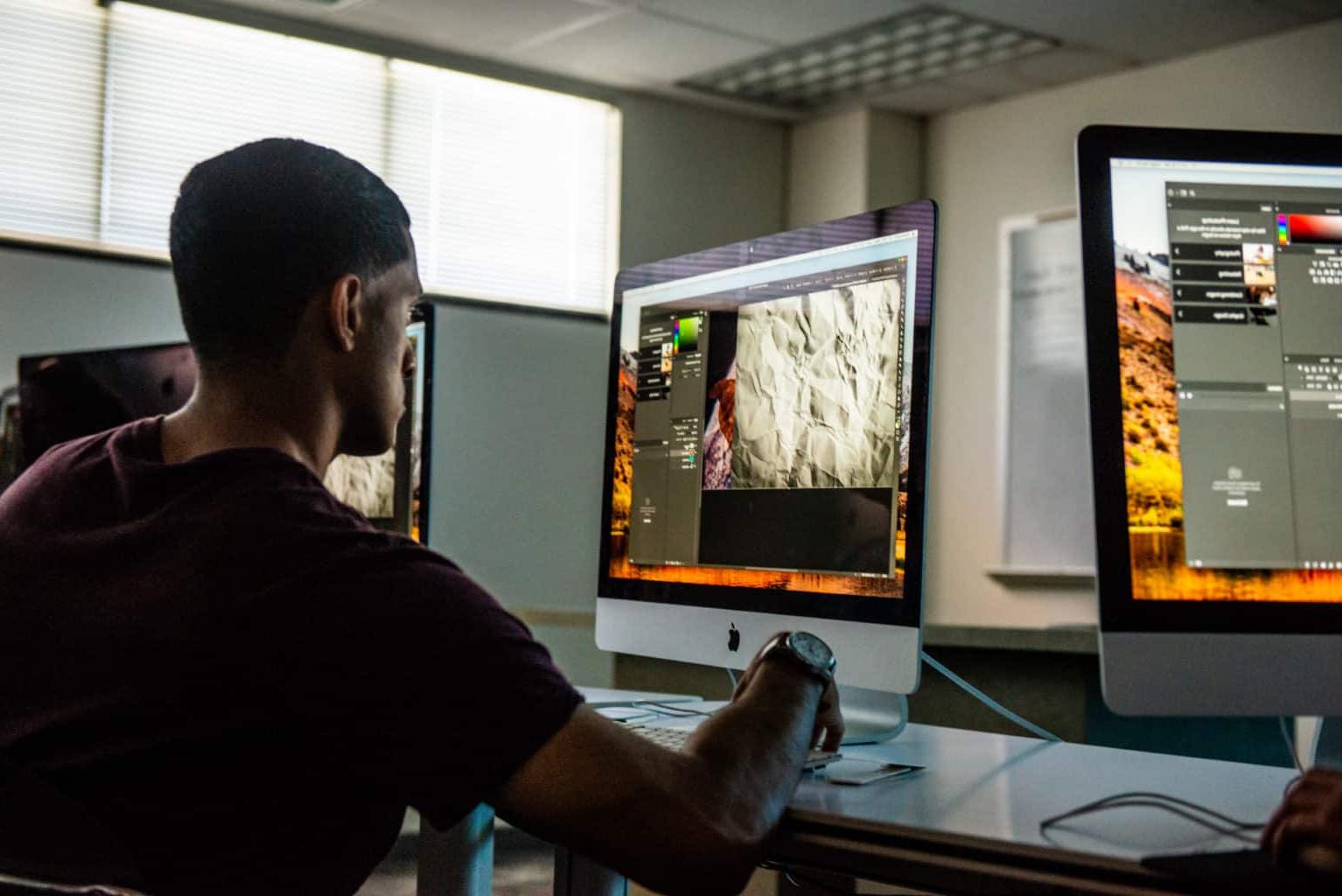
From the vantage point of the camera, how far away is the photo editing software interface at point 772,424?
4.75 feet

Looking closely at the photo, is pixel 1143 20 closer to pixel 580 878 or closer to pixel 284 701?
pixel 580 878

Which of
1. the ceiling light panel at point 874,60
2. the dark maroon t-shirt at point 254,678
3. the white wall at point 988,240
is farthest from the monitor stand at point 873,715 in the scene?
the ceiling light panel at point 874,60

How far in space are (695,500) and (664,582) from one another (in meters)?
0.12

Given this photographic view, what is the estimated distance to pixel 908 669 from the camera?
1.38 metres

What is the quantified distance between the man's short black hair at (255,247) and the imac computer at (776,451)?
21.3 inches

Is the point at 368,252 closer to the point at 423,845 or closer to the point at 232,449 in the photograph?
the point at 232,449

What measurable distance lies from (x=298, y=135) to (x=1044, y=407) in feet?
8.79

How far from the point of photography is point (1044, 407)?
4887 mm

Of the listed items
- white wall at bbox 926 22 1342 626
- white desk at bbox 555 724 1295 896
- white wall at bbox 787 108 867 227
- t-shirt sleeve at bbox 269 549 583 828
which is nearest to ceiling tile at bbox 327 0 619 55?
white wall at bbox 787 108 867 227

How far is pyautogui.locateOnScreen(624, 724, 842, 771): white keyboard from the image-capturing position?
→ 4.25 feet

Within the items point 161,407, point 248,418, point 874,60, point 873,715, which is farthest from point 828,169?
point 248,418

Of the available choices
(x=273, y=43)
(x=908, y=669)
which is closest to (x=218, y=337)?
(x=908, y=669)

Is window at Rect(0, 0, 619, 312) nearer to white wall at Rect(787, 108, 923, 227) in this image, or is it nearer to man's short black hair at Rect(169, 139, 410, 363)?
white wall at Rect(787, 108, 923, 227)

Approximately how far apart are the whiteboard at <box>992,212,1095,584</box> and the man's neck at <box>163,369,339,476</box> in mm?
3826
